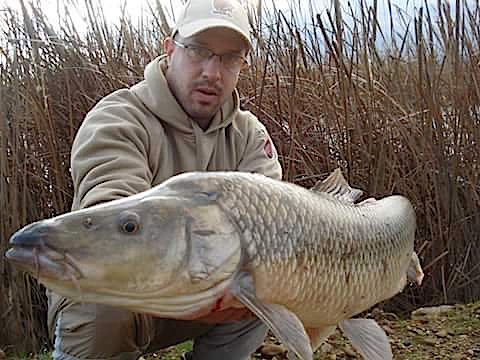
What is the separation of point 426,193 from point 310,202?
5.51ft

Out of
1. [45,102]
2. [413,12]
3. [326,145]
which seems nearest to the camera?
[45,102]

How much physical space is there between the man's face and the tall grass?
33.7 inches

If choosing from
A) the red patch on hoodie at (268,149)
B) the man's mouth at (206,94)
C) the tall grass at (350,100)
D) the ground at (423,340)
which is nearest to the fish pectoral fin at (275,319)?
the man's mouth at (206,94)

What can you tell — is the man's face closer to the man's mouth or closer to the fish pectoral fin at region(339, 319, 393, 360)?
the man's mouth

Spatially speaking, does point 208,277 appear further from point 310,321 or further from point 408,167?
point 408,167

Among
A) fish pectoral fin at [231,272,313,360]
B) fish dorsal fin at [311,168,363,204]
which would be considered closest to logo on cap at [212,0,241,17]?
fish dorsal fin at [311,168,363,204]

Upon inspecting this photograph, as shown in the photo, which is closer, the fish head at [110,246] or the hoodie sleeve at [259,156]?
the fish head at [110,246]

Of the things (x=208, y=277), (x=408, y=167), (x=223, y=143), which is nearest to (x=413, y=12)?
(x=408, y=167)

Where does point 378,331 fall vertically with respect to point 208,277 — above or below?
below

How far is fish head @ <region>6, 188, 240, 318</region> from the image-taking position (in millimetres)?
1210

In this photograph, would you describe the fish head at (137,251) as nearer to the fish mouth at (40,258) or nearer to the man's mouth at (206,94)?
the fish mouth at (40,258)

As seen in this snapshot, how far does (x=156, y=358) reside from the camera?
2.52 m

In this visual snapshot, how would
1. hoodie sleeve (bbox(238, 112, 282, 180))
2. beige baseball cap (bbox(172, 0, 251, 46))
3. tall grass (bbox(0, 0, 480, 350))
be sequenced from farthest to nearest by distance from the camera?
1. tall grass (bbox(0, 0, 480, 350))
2. hoodie sleeve (bbox(238, 112, 282, 180))
3. beige baseball cap (bbox(172, 0, 251, 46))

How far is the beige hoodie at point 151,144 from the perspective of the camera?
1.69 meters
